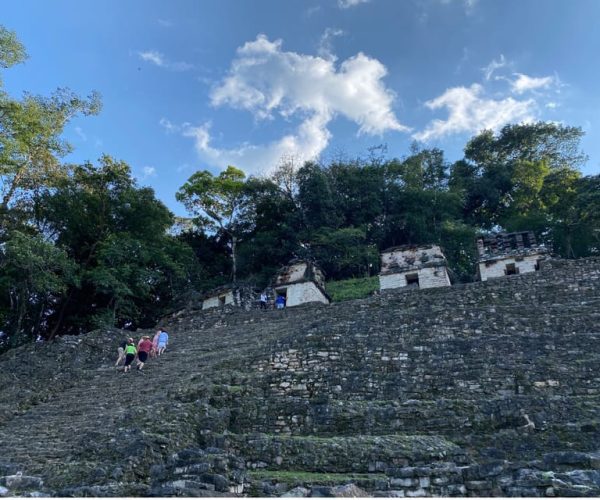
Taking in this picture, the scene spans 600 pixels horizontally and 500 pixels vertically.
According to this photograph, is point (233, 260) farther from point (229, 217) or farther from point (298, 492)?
point (298, 492)

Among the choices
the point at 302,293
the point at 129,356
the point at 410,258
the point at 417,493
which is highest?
the point at 410,258

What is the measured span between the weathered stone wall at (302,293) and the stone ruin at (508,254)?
274 inches

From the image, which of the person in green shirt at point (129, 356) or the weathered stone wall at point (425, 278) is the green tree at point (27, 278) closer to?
the person in green shirt at point (129, 356)

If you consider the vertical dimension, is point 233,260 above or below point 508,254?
above

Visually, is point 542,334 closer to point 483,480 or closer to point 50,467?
point 483,480

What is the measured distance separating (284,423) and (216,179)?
24.9 metres

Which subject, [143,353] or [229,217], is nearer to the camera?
[143,353]

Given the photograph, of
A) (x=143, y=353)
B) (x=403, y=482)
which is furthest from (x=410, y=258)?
(x=403, y=482)

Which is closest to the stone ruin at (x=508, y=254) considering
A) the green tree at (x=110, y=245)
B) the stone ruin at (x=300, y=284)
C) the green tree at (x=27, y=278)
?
the stone ruin at (x=300, y=284)

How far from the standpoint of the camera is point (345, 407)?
805cm

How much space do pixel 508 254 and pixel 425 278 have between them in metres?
3.48

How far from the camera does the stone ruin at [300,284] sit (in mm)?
22781

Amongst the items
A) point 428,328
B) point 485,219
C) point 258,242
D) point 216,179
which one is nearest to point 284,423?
point 428,328

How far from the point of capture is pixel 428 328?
1230 cm
